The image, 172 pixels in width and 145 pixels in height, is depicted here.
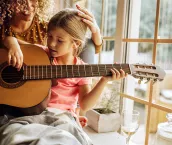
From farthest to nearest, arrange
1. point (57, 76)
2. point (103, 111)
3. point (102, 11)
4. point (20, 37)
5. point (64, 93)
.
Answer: point (102, 11)
point (103, 111)
point (20, 37)
point (64, 93)
point (57, 76)

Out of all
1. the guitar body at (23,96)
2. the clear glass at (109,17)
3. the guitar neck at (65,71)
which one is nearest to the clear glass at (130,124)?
the guitar neck at (65,71)

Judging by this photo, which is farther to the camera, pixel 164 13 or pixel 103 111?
pixel 103 111

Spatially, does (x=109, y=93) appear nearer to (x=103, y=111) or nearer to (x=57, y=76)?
(x=103, y=111)

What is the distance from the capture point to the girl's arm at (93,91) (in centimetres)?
108

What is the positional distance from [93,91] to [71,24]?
0.31 meters

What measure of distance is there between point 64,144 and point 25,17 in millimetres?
741

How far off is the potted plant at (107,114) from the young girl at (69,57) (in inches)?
8.6

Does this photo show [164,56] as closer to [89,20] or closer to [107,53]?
[89,20]

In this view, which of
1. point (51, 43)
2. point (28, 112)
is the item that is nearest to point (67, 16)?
point (51, 43)

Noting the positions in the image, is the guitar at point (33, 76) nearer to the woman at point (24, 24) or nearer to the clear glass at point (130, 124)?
the woman at point (24, 24)

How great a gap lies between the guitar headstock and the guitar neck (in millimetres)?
31

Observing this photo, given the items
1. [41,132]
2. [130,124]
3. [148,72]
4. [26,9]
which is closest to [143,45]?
[148,72]

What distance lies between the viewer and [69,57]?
1232mm

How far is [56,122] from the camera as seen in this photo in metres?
0.94
